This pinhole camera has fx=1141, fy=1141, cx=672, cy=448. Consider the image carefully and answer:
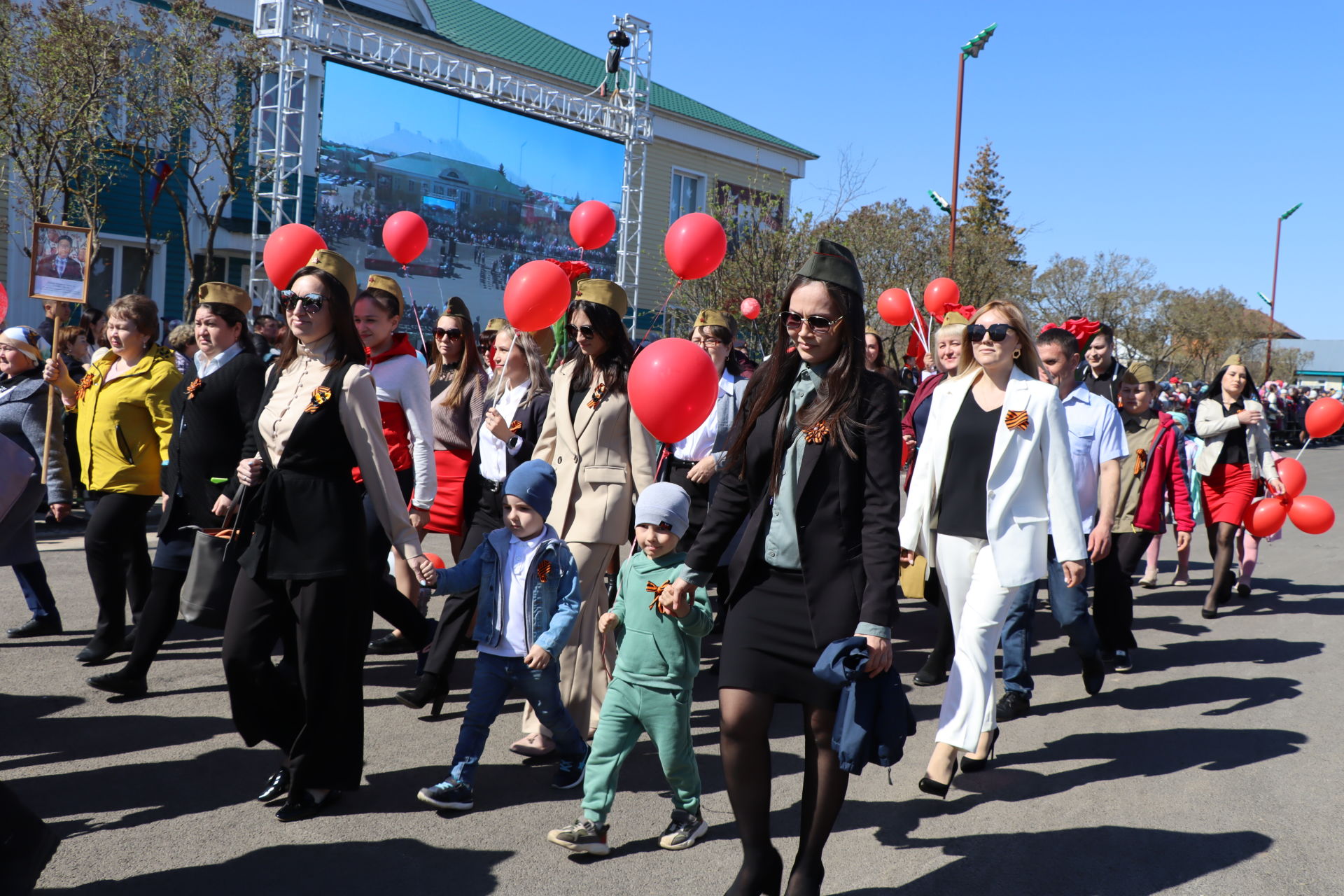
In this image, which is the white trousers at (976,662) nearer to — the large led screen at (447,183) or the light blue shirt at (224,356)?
the light blue shirt at (224,356)

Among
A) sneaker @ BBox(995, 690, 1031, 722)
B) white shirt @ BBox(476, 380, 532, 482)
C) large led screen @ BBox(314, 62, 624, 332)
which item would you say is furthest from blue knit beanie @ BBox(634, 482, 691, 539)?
large led screen @ BBox(314, 62, 624, 332)

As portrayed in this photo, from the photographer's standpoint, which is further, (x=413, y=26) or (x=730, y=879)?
(x=413, y=26)

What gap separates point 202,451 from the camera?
5371 mm

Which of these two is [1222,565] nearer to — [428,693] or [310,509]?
[428,693]

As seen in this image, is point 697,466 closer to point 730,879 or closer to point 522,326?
point 522,326

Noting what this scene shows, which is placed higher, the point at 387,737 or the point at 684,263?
the point at 684,263

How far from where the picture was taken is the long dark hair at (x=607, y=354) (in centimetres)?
524

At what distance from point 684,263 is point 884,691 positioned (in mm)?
4124

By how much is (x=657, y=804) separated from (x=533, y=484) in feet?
4.51

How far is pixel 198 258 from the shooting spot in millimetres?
21844

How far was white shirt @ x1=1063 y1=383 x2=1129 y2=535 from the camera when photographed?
6.27 metres

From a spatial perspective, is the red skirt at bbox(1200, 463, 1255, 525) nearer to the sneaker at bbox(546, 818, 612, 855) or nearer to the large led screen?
the sneaker at bbox(546, 818, 612, 855)

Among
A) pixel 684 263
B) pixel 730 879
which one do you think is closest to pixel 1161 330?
pixel 684 263

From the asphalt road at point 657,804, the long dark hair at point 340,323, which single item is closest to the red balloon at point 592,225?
the asphalt road at point 657,804
